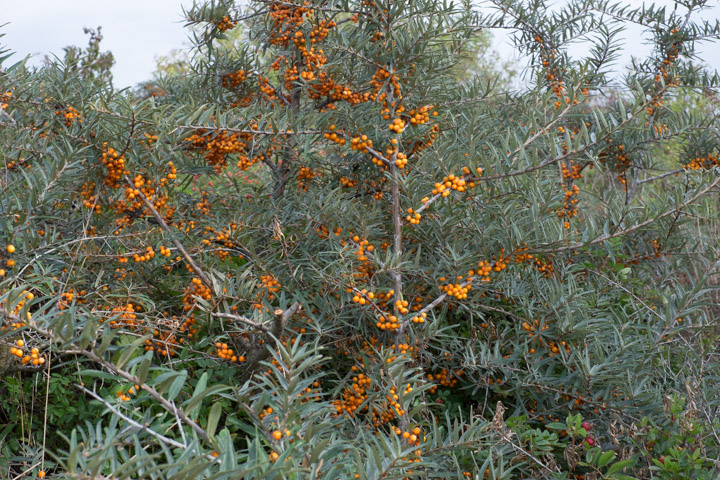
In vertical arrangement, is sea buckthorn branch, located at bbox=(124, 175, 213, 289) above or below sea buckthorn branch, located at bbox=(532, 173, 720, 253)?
above

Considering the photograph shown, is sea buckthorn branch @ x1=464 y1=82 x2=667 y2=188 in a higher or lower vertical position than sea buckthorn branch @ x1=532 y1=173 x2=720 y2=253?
higher

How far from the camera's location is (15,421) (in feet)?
6.93

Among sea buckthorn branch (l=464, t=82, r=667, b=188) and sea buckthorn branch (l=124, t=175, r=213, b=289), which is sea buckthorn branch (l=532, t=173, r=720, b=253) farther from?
sea buckthorn branch (l=124, t=175, r=213, b=289)

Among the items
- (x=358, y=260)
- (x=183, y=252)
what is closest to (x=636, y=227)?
(x=358, y=260)

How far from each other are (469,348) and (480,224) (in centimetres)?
49

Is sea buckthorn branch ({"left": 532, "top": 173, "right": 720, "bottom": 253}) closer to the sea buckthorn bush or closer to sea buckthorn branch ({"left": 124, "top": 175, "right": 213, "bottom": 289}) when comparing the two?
the sea buckthorn bush

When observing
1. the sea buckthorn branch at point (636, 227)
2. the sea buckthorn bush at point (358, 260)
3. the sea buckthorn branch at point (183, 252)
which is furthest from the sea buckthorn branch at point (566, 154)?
the sea buckthorn branch at point (183, 252)

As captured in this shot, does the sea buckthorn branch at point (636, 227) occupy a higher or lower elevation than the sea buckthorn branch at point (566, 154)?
lower

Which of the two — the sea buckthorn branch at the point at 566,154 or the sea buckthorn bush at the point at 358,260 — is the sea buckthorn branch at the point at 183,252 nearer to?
the sea buckthorn bush at the point at 358,260

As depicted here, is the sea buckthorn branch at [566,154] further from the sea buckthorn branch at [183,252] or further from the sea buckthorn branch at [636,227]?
the sea buckthorn branch at [183,252]

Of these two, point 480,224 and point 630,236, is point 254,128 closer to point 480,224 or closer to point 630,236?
point 480,224

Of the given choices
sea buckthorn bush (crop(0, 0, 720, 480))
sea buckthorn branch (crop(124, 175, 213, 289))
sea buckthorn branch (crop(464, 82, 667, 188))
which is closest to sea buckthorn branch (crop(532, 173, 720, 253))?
sea buckthorn bush (crop(0, 0, 720, 480))

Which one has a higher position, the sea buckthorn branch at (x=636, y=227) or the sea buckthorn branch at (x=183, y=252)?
the sea buckthorn branch at (x=183, y=252)

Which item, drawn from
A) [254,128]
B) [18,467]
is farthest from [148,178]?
[18,467]
